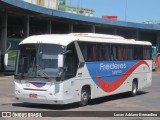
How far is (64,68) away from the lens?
16078mm

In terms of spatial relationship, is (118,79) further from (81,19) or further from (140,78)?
(81,19)

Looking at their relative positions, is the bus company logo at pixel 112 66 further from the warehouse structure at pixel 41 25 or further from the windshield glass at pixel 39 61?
the warehouse structure at pixel 41 25

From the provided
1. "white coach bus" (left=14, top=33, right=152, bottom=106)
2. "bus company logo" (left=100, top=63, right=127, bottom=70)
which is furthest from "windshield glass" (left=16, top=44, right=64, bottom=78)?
"bus company logo" (left=100, top=63, right=127, bottom=70)

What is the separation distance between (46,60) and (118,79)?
18.2 ft

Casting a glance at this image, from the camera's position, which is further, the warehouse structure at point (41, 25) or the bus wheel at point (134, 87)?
the warehouse structure at point (41, 25)

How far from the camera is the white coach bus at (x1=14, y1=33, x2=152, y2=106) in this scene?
1595 centimetres

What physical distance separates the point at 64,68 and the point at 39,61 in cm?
94

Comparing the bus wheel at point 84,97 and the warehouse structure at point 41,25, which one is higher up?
the warehouse structure at point 41,25

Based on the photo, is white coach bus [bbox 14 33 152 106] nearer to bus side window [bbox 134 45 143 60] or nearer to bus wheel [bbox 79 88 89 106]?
bus wheel [bbox 79 88 89 106]

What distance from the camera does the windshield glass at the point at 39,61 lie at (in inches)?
630

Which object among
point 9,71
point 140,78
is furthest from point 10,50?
point 140,78

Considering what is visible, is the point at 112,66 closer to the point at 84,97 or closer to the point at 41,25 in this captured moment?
the point at 84,97

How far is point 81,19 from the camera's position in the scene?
47.0m

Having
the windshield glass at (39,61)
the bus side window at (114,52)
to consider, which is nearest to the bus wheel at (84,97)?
the windshield glass at (39,61)
